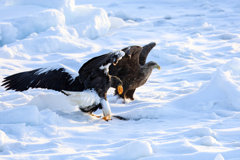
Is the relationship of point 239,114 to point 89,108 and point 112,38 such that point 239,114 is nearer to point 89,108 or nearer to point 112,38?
point 89,108

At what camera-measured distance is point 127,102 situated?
4547 millimetres

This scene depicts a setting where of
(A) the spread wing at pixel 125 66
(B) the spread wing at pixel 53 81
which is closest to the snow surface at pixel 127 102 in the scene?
(B) the spread wing at pixel 53 81

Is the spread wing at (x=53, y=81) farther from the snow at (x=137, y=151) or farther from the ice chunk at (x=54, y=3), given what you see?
the ice chunk at (x=54, y=3)

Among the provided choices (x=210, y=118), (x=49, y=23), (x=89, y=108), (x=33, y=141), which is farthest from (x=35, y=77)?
(x=49, y=23)

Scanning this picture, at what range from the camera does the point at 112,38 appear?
9.36 meters

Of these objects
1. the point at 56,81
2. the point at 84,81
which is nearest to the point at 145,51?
the point at 84,81

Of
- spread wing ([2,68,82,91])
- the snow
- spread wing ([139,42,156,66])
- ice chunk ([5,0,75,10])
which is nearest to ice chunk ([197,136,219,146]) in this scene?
the snow

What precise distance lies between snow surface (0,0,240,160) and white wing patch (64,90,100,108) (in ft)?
0.63

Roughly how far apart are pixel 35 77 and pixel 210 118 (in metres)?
2.33

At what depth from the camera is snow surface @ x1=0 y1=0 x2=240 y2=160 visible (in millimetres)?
2385

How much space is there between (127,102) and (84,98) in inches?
46.7

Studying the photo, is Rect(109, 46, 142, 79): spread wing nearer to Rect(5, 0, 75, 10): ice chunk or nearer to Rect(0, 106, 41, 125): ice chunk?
Rect(0, 106, 41, 125): ice chunk

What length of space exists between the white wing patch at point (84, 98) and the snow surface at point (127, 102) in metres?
0.19

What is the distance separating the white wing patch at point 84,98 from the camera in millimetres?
3483
